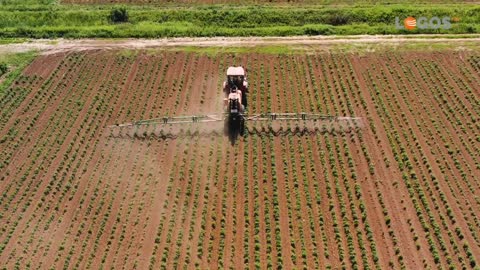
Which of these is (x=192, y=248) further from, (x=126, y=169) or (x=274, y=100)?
(x=274, y=100)

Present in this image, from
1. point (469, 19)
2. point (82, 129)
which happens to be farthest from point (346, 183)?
point (469, 19)

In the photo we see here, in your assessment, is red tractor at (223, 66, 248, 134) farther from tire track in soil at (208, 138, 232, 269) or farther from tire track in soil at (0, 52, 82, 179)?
tire track in soil at (0, 52, 82, 179)

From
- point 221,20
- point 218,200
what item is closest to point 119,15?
point 221,20

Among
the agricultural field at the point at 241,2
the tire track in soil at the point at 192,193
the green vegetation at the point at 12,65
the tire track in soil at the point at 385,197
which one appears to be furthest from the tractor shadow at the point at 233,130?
the agricultural field at the point at 241,2

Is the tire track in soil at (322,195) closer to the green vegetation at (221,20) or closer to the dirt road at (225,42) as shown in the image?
the dirt road at (225,42)

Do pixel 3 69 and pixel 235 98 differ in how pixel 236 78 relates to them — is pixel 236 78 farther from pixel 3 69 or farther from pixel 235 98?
pixel 3 69

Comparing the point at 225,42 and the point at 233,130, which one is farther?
the point at 225,42
